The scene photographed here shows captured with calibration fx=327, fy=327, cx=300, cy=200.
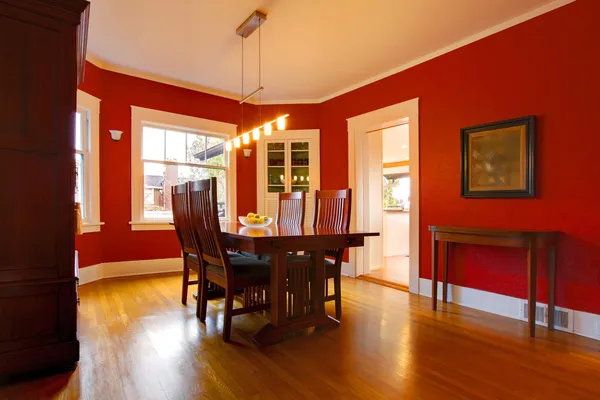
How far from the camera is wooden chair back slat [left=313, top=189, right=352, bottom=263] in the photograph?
120 inches

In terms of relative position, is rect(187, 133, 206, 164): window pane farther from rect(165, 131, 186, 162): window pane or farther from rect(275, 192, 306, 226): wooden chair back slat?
rect(275, 192, 306, 226): wooden chair back slat

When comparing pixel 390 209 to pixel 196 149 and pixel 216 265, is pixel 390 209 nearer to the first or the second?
pixel 196 149

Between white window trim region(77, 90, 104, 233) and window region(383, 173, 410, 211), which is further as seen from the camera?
window region(383, 173, 410, 211)

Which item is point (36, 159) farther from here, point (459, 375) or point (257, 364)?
point (459, 375)

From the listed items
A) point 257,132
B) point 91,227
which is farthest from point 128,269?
point 257,132

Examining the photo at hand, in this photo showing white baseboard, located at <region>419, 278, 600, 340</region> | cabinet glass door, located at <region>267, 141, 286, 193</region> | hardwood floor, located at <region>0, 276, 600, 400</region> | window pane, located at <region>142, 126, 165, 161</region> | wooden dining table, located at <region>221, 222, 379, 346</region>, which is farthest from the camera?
cabinet glass door, located at <region>267, 141, 286, 193</region>

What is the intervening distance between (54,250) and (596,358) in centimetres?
332

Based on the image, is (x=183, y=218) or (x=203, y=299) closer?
(x=203, y=299)

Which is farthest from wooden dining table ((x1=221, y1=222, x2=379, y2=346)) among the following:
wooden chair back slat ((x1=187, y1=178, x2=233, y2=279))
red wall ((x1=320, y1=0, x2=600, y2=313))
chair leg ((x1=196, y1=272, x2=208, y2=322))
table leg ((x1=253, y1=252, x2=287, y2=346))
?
red wall ((x1=320, y1=0, x2=600, y2=313))

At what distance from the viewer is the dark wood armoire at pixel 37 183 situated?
5.65 feet

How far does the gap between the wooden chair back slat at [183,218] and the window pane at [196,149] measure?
180cm

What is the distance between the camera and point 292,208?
3693 mm

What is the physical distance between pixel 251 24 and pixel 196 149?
2268 mm

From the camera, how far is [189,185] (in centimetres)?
260
